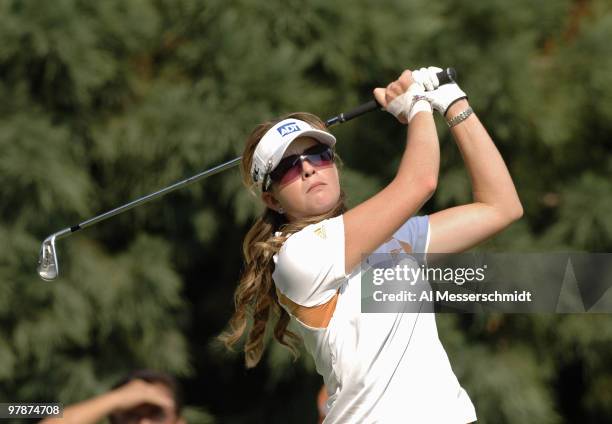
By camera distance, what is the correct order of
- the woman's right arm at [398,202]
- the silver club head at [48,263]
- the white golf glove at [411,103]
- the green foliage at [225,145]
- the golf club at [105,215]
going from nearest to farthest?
the woman's right arm at [398,202]
the white golf glove at [411,103]
the golf club at [105,215]
the silver club head at [48,263]
the green foliage at [225,145]

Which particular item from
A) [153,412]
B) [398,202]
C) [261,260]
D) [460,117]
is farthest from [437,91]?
[153,412]

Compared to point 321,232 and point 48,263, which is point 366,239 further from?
point 48,263

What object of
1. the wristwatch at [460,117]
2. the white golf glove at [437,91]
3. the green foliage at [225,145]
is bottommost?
the wristwatch at [460,117]

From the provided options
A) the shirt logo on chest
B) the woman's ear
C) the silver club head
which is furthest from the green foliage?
the shirt logo on chest

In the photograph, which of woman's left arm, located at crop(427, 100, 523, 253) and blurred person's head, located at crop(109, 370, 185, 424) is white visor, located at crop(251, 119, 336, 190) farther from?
blurred person's head, located at crop(109, 370, 185, 424)

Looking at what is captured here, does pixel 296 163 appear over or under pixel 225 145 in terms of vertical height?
under

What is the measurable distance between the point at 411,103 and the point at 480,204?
0.23m

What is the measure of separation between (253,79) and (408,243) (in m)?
2.22

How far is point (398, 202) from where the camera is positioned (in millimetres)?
1607

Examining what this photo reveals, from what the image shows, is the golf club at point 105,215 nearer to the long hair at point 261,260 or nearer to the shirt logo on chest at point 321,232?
the long hair at point 261,260

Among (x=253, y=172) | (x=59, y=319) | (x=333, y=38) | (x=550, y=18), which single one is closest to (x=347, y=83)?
(x=333, y=38)

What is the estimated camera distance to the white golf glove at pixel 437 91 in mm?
1834

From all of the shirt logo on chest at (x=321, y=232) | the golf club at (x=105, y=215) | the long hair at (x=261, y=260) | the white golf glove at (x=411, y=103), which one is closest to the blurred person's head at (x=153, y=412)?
the long hair at (x=261, y=260)

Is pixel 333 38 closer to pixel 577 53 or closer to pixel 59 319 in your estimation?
pixel 577 53
